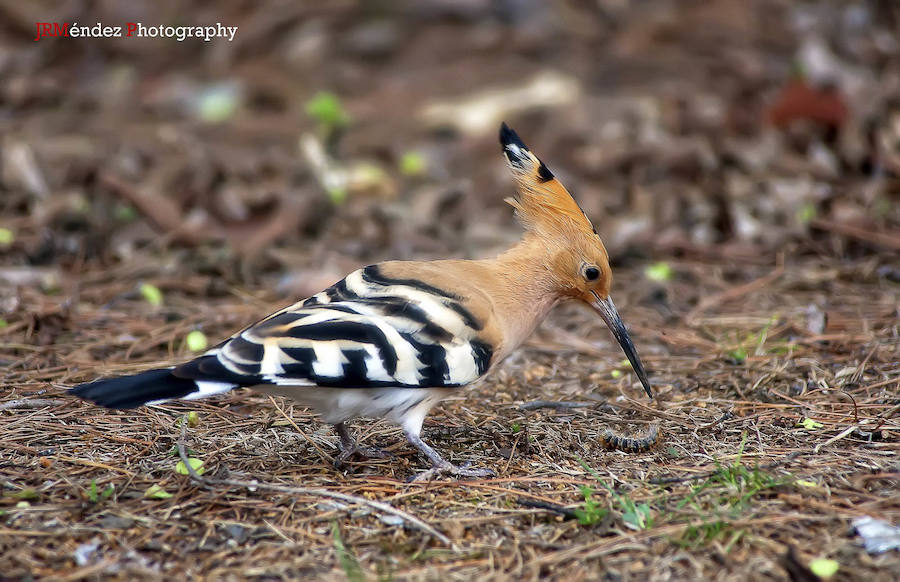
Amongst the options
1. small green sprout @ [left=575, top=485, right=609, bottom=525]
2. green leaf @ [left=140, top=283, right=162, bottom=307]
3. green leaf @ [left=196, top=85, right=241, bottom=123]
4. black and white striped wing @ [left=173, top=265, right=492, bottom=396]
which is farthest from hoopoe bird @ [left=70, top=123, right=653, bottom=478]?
green leaf @ [left=196, top=85, right=241, bottom=123]

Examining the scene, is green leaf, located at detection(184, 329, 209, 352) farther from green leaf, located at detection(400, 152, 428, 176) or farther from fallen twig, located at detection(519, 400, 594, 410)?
green leaf, located at detection(400, 152, 428, 176)

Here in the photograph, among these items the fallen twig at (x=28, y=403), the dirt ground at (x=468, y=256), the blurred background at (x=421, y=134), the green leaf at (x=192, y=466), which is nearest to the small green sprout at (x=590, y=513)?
the dirt ground at (x=468, y=256)

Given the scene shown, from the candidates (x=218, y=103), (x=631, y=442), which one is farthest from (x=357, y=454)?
(x=218, y=103)

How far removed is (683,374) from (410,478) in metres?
1.43

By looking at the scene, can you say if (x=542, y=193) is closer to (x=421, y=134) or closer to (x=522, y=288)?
(x=522, y=288)

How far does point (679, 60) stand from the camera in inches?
295

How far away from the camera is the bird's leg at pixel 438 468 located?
2871 mm

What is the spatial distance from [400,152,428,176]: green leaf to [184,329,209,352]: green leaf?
260cm

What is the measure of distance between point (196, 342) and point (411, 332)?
1.32 meters

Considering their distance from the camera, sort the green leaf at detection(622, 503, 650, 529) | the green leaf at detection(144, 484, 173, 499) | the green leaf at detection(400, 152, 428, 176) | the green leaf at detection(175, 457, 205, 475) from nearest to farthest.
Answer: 1. the green leaf at detection(622, 503, 650, 529)
2. the green leaf at detection(144, 484, 173, 499)
3. the green leaf at detection(175, 457, 205, 475)
4. the green leaf at detection(400, 152, 428, 176)

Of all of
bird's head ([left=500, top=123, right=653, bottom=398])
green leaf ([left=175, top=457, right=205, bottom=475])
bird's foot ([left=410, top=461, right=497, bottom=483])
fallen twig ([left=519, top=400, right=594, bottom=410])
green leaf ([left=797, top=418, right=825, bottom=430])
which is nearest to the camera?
green leaf ([left=175, top=457, right=205, bottom=475])

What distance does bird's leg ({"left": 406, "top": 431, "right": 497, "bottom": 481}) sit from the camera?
2.87 meters

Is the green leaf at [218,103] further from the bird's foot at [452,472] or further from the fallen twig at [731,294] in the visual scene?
the bird's foot at [452,472]

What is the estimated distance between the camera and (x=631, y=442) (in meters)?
3.05
